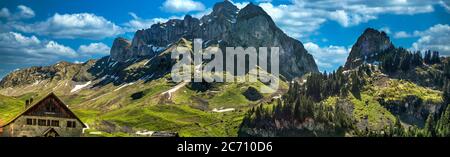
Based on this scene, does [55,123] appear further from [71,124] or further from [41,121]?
[71,124]

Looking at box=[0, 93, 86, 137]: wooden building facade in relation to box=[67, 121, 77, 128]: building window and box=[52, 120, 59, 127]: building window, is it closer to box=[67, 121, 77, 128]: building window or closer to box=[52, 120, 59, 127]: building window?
box=[52, 120, 59, 127]: building window

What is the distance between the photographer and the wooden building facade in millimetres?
132125

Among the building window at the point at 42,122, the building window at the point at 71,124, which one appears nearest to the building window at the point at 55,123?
the building window at the point at 42,122

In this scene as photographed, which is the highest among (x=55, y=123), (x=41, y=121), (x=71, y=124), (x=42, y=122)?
(x=41, y=121)

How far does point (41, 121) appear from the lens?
13300cm

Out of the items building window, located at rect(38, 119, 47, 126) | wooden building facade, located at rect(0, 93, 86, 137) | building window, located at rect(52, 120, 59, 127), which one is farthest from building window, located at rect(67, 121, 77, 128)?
building window, located at rect(38, 119, 47, 126)

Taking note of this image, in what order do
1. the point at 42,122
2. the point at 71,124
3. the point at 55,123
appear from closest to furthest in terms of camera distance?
the point at 42,122
the point at 55,123
the point at 71,124

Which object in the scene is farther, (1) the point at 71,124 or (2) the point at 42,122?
(1) the point at 71,124

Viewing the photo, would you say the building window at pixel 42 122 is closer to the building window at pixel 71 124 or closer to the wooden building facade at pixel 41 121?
the wooden building facade at pixel 41 121

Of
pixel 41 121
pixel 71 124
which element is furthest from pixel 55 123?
pixel 71 124

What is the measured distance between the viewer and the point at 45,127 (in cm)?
13325
